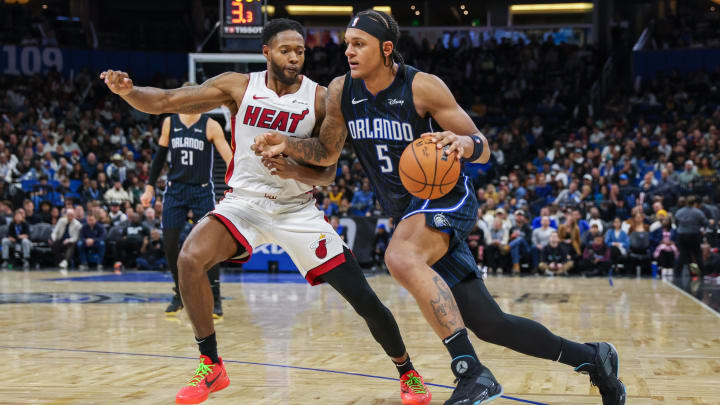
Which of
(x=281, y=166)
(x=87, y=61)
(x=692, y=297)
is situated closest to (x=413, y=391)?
(x=281, y=166)

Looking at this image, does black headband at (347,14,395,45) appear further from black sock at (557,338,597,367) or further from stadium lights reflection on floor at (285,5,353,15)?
stadium lights reflection on floor at (285,5,353,15)

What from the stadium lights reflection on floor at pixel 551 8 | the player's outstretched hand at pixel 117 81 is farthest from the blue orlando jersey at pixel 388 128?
the stadium lights reflection on floor at pixel 551 8

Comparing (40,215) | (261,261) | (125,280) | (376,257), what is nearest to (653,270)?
(376,257)

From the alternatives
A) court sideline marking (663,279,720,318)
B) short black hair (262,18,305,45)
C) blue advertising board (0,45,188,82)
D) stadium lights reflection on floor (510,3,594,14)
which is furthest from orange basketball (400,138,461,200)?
stadium lights reflection on floor (510,3,594,14)

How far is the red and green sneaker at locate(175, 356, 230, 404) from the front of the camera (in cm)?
446

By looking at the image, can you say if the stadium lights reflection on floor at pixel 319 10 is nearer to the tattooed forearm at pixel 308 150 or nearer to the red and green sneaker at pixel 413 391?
the tattooed forearm at pixel 308 150

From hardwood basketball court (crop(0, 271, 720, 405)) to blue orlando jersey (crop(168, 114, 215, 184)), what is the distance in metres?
1.43

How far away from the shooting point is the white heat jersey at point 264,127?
4973 mm

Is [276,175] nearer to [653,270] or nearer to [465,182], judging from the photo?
[465,182]

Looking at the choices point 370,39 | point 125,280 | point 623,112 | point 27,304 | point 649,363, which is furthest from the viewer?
point 623,112

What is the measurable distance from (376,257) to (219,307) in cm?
960

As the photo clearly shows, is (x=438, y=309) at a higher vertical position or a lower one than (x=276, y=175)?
A: lower

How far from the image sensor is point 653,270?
661 inches

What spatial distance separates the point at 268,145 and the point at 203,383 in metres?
1.32
